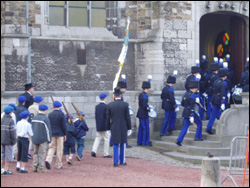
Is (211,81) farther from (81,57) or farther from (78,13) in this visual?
(78,13)

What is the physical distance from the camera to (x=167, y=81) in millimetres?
17031

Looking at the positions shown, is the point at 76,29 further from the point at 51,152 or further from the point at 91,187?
the point at 91,187

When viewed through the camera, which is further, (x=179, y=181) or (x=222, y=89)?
(x=222, y=89)

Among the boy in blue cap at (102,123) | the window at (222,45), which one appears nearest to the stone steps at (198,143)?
the boy in blue cap at (102,123)

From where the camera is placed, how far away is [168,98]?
16.9 meters

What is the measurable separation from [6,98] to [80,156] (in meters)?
4.16

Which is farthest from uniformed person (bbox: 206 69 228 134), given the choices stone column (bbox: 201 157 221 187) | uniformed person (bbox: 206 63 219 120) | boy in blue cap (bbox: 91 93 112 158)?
stone column (bbox: 201 157 221 187)

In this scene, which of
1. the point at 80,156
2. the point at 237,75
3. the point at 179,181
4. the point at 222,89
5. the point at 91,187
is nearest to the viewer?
the point at 91,187

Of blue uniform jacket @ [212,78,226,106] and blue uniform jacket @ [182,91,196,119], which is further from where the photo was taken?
blue uniform jacket @ [212,78,226,106]

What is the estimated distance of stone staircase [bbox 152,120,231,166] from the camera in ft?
47.5

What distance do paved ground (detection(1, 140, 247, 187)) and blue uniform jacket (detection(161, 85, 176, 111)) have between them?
7.90 feet

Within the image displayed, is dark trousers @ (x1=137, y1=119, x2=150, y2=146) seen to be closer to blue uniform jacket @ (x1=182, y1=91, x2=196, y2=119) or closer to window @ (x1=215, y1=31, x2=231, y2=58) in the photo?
blue uniform jacket @ (x1=182, y1=91, x2=196, y2=119)

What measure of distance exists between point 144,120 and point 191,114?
213 centimetres

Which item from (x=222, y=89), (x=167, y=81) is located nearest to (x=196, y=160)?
(x=222, y=89)
